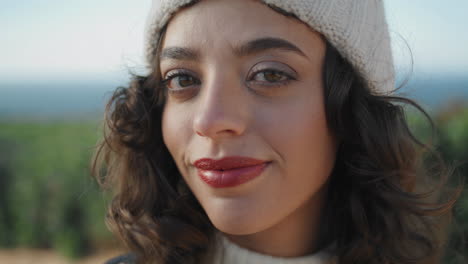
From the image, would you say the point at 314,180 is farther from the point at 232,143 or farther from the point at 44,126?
the point at 44,126

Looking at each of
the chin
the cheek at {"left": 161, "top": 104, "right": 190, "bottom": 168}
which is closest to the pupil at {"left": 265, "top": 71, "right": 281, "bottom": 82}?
the cheek at {"left": 161, "top": 104, "right": 190, "bottom": 168}

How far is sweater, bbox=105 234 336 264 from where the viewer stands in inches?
75.5

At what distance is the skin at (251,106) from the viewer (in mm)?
1663

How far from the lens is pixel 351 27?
5.99 feet

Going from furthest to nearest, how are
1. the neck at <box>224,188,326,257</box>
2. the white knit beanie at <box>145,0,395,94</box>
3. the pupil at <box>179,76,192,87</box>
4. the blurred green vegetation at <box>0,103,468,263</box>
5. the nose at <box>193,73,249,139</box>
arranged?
1. the blurred green vegetation at <box>0,103,468,263</box>
2. the neck at <box>224,188,326,257</box>
3. the pupil at <box>179,76,192,87</box>
4. the white knit beanie at <box>145,0,395,94</box>
5. the nose at <box>193,73,249,139</box>

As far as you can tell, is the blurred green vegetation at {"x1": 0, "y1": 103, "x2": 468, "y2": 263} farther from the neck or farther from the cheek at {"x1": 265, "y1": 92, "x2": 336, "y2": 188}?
the cheek at {"x1": 265, "y1": 92, "x2": 336, "y2": 188}

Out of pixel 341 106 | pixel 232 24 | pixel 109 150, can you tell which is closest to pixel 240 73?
pixel 232 24

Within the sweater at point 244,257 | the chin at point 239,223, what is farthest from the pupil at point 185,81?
the sweater at point 244,257

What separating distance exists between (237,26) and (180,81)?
35cm

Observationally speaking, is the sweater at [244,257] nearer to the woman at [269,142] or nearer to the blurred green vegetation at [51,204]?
the woman at [269,142]

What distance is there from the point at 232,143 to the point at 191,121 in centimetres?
23

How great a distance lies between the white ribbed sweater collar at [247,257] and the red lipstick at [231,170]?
0.38 meters

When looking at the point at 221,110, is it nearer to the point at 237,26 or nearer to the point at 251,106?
the point at 251,106

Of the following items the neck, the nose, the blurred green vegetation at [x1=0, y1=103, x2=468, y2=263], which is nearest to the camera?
the nose
